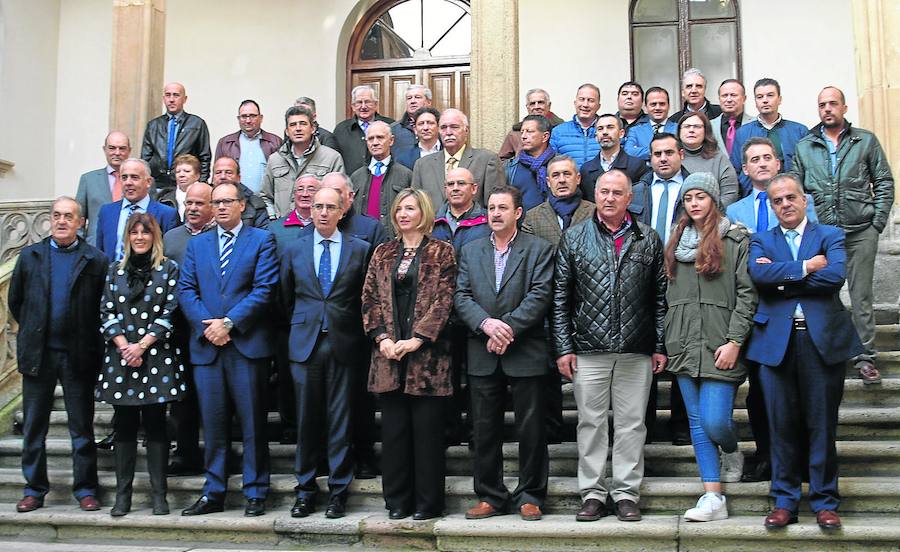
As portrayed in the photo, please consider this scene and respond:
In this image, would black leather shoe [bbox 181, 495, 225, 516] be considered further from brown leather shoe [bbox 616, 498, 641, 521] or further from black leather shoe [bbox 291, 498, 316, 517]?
brown leather shoe [bbox 616, 498, 641, 521]

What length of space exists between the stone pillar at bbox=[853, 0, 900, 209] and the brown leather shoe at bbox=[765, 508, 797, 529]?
13.5ft

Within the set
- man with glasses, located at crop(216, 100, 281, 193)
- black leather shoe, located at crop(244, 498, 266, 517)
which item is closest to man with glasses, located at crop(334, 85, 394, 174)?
man with glasses, located at crop(216, 100, 281, 193)

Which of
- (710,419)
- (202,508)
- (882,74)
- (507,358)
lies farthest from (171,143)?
(882,74)

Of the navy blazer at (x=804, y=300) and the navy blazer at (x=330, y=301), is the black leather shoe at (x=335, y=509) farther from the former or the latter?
the navy blazer at (x=804, y=300)

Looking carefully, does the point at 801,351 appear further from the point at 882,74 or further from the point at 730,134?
the point at 882,74

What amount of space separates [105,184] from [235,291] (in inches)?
93.0

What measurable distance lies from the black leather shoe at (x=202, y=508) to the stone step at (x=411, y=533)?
0.06m

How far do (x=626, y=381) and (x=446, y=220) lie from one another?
1.62m

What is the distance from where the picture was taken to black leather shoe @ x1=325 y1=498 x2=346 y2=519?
5.92 metres

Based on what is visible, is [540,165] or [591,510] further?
[540,165]

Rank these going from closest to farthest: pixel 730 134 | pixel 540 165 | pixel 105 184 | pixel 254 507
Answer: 1. pixel 254 507
2. pixel 540 165
3. pixel 730 134
4. pixel 105 184

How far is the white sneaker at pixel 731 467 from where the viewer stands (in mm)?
5750

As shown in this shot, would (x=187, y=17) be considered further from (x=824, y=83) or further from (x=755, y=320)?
(x=755, y=320)

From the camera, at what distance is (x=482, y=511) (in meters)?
5.73
